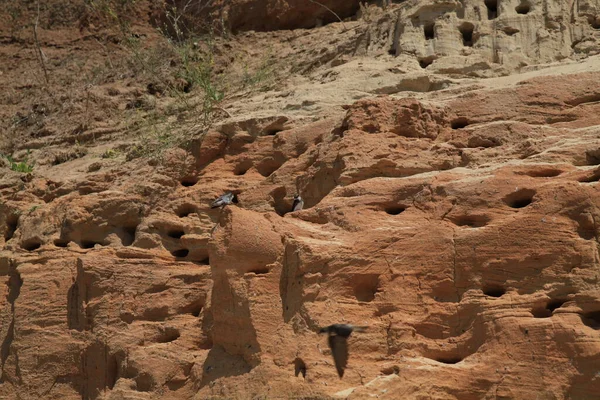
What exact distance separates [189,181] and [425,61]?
10.6 feet

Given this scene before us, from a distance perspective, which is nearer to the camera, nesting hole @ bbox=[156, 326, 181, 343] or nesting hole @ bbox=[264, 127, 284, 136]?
nesting hole @ bbox=[156, 326, 181, 343]

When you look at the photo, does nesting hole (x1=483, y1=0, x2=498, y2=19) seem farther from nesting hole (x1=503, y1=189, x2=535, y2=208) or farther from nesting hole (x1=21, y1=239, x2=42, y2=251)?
nesting hole (x1=21, y1=239, x2=42, y2=251)

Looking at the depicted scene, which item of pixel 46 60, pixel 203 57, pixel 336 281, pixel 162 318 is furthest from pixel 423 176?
pixel 46 60

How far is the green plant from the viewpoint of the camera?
14102 millimetres

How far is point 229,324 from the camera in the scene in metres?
10.4

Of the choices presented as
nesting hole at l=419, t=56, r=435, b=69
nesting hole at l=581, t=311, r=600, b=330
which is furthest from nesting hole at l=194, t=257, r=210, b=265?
nesting hole at l=581, t=311, r=600, b=330

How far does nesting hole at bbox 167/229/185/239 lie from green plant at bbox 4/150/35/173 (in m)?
2.75

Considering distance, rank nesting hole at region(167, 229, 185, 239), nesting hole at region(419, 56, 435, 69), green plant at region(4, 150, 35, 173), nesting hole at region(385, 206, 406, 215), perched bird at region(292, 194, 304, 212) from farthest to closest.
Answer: green plant at region(4, 150, 35, 173) < nesting hole at region(419, 56, 435, 69) < nesting hole at region(167, 229, 185, 239) < perched bird at region(292, 194, 304, 212) < nesting hole at region(385, 206, 406, 215)

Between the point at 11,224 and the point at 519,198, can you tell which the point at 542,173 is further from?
the point at 11,224

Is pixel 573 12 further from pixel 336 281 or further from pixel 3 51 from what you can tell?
pixel 3 51

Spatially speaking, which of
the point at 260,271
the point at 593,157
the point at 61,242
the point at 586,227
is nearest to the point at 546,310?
the point at 586,227

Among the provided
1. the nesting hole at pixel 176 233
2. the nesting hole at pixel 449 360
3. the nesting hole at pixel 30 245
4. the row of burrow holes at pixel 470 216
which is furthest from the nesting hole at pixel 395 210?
the nesting hole at pixel 30 245

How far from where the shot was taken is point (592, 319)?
9.52 metres

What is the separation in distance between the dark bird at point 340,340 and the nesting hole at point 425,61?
14.7 ft
